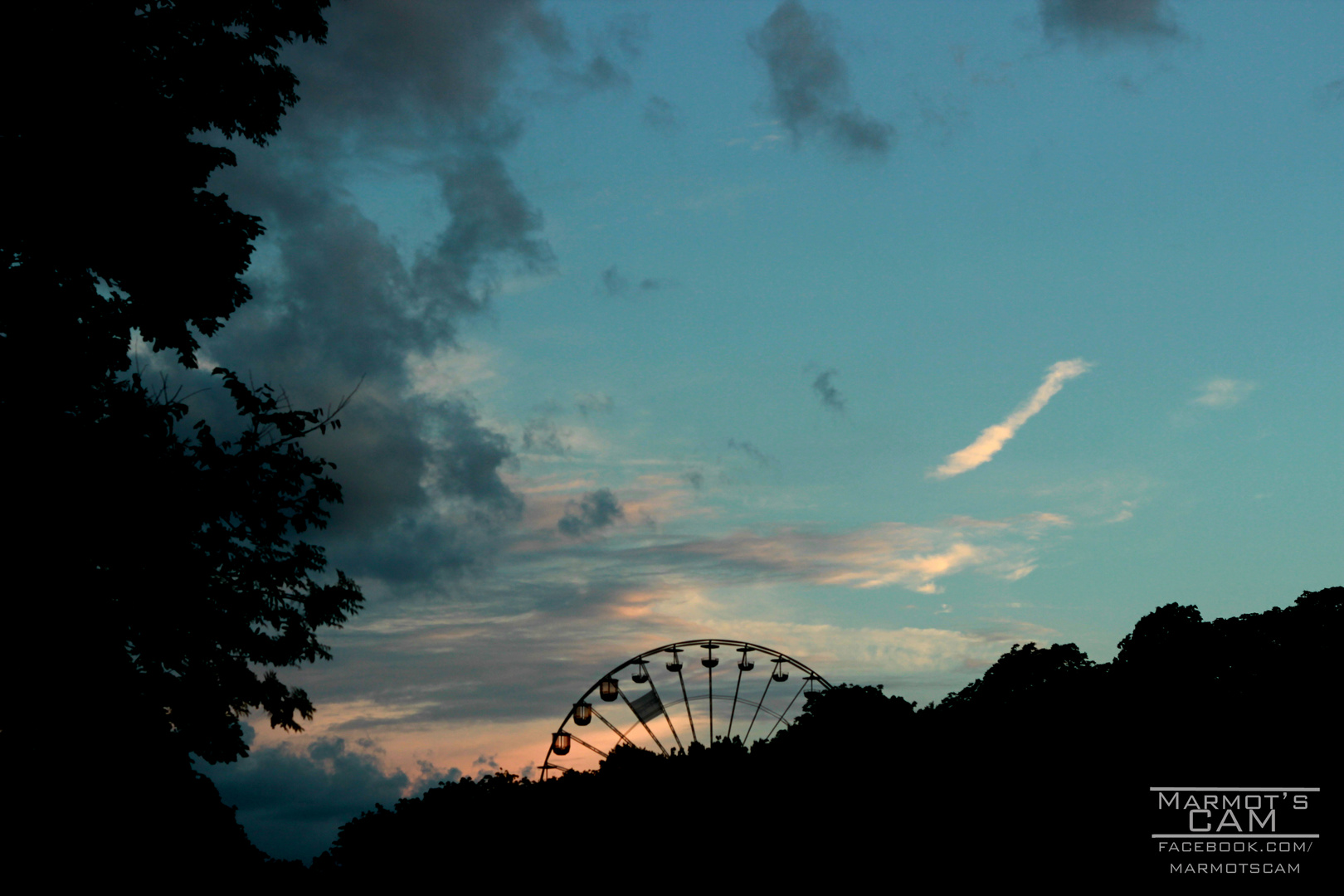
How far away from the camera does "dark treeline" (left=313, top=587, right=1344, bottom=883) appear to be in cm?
1811

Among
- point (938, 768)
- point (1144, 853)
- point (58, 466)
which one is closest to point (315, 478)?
point (58, 466)

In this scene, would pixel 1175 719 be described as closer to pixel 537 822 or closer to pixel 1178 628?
pixel 1178 628

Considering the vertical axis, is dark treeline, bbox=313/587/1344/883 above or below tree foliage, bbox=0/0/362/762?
below

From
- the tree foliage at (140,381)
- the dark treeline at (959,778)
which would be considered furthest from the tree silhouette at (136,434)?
the dark treeline at (959,778)

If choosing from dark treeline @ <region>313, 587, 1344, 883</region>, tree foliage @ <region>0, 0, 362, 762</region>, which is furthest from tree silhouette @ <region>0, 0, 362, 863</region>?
dark treeline @ <region>313, 587, 1344, 883</region>

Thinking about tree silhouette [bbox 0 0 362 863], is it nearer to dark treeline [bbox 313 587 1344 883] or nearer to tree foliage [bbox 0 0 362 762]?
tree foliage [bbox 0 0 362 762]

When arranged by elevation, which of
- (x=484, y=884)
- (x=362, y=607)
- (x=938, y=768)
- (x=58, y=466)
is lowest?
(x=484, y=884)

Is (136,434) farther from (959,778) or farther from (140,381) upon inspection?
(959,778)

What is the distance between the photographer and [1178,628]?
2269 centimetres

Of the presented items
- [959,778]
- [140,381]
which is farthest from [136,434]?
[959,778]

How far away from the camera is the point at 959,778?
19.0 metres

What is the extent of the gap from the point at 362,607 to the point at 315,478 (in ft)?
10.1

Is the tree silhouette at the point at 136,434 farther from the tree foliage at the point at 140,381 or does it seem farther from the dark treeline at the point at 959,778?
the dark treeline at the point at 959,778

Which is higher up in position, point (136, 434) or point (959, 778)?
point (136, 434)
